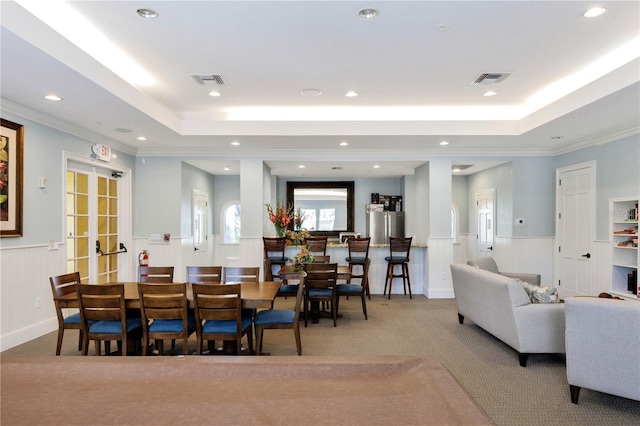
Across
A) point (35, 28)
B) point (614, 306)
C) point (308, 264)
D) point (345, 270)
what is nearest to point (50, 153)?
point (35, 28)

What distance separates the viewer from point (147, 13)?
2.85 meters

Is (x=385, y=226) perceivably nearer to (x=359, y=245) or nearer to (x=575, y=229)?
(x=359, y=245)

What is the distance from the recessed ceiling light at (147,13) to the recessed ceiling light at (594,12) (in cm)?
326

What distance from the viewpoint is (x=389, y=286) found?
258 inches

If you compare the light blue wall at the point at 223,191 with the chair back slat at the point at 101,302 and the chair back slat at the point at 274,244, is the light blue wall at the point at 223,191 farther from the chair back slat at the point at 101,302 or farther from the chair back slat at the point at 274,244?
the chair back slat at the point at 101,302

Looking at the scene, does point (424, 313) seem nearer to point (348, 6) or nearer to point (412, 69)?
point (412, 69)

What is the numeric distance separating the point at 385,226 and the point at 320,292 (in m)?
4.17

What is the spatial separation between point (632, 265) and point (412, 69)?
13.3 feet

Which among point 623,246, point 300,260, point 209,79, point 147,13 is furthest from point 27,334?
point 623,246

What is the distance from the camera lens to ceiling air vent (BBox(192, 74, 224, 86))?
13.5 feet

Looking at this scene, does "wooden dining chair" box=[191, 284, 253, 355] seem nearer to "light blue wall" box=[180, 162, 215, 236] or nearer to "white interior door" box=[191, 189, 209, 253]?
"light blue wall" box=[180, 162, 215, 236]

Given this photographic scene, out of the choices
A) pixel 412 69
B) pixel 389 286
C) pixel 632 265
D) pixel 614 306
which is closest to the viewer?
pixel 614 306

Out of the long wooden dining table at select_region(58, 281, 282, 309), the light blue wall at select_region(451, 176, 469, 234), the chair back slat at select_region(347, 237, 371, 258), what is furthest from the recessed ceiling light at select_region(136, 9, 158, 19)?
the light blue wall at select_region(451, 176, 469, 234)

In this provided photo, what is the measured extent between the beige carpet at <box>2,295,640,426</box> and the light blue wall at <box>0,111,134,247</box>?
46.3 inches
